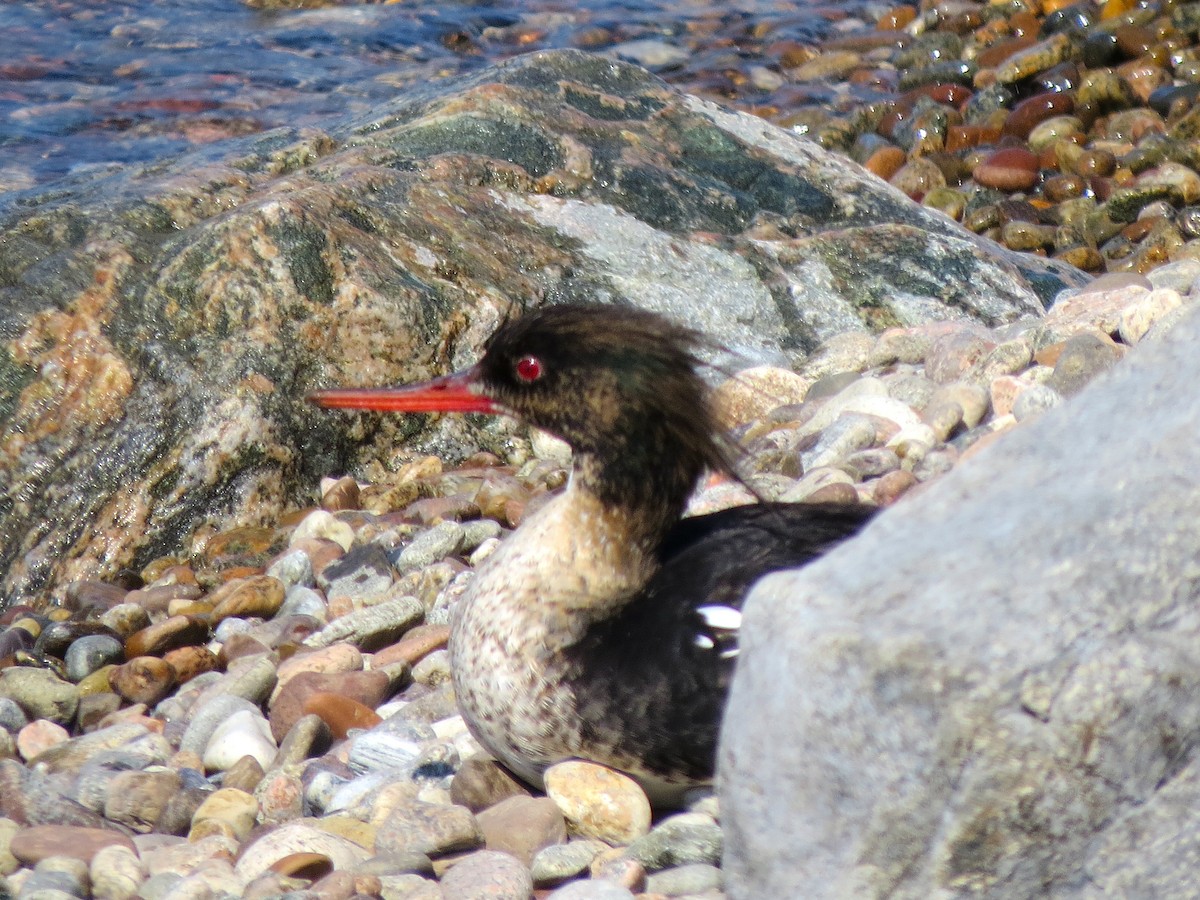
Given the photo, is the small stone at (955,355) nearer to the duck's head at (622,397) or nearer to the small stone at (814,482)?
the small stone at (814,482)

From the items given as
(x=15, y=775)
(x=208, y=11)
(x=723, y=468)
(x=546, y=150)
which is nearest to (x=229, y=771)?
(x=15, y=775)

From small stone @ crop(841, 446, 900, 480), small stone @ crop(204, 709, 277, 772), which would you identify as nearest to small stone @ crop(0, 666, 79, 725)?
small stone @ crop(204, 709, 277, 772)

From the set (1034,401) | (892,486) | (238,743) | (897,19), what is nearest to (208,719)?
(238,743)

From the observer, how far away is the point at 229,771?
3.41 metres

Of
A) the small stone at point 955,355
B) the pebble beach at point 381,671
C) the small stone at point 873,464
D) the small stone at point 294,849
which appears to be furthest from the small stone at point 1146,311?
the small stone at point 294,849

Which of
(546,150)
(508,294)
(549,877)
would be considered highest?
(546,150)

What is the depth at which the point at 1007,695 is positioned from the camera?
1646 mm

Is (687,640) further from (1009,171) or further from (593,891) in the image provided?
(1009,171)

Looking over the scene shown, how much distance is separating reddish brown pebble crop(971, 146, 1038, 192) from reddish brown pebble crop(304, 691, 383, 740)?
660 centimetres

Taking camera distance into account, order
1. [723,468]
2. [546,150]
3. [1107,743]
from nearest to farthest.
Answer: [1107,743], [723,468], [546,150]

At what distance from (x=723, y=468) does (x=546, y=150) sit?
3.29 meters

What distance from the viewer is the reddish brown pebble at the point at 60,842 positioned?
298 cm

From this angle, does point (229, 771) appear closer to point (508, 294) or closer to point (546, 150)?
point (508, 294)

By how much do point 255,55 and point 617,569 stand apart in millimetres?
9439
